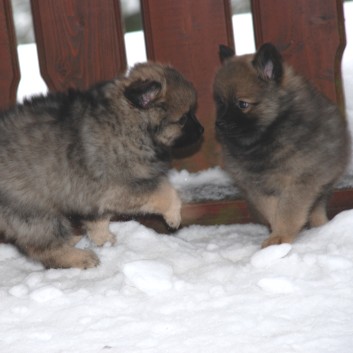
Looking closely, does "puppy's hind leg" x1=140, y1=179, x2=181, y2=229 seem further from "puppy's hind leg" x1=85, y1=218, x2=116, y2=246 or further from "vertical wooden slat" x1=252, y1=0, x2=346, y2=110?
"vertical wooden slat" x1=252, y1=0, x2=346, y2=110

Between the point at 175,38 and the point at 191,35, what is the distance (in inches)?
3.6

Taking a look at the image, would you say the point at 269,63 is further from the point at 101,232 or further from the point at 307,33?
the point at 101,232

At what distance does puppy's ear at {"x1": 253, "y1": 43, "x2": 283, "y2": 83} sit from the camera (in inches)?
115

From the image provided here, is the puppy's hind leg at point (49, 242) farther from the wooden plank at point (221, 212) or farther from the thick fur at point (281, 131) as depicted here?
the thick fur at point (281, 131)

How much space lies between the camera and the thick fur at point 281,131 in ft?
9.90

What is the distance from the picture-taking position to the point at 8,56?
358cm

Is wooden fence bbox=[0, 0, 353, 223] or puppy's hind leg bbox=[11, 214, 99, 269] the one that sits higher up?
wooden fence bbox=[0, 0, 353, 223]

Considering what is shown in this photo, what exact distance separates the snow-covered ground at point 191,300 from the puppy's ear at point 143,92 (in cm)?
72

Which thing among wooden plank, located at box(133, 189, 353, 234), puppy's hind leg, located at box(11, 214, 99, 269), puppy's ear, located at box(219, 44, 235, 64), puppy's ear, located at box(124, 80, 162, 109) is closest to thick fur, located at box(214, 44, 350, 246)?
puppy's ear, located at box(219, 44, 235, 64)

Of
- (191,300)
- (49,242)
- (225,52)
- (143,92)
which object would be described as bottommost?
(191,300)

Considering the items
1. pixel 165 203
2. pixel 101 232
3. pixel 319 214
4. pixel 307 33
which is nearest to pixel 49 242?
pixel 101 232

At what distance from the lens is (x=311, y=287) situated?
253 centimetres

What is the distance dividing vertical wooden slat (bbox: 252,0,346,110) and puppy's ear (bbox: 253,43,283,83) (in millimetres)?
560

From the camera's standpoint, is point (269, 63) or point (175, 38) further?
point (175, 38)
